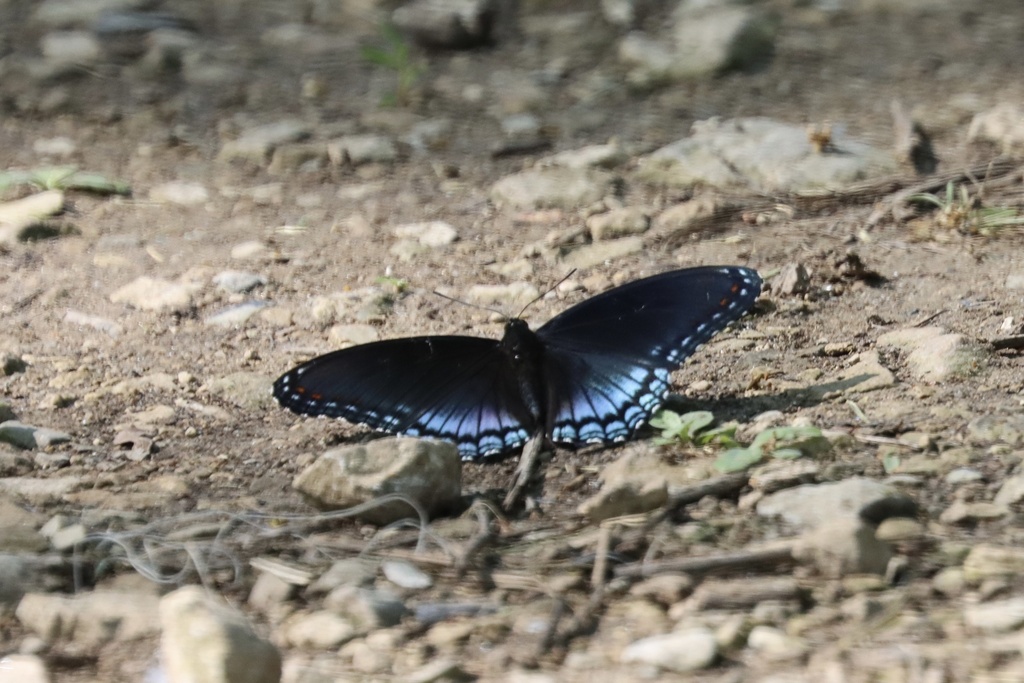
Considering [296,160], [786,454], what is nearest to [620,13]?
[296,160]

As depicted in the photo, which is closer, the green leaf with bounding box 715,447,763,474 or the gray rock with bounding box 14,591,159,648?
the gray rock with bounding box 14,591,159,648

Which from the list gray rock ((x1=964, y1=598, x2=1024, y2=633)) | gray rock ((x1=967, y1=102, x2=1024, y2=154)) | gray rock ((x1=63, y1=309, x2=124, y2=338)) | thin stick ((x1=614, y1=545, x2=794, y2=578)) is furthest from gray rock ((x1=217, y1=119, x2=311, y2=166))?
gray rock ((x1=964, y1=598, x2=1024, y2=633))

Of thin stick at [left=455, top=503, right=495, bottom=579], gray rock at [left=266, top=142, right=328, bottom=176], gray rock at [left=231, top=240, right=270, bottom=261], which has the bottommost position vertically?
gray rock at [left=231, top=240, right=270, bottom=261]

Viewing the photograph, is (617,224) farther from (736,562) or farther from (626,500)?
(736,562)

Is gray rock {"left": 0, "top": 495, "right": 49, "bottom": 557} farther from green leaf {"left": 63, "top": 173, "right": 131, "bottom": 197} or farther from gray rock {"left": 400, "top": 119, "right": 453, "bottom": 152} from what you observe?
gray rock {"left": 400, "top": 119, "right": 453, "bottom": 152}

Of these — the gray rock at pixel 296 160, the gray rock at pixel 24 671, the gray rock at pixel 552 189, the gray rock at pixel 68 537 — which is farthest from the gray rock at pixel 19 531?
the gray rock at pixel 296 160

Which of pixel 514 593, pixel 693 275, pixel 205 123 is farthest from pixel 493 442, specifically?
pixel 205 123
